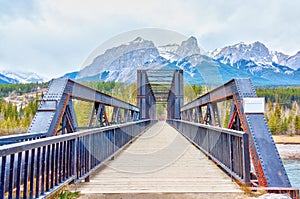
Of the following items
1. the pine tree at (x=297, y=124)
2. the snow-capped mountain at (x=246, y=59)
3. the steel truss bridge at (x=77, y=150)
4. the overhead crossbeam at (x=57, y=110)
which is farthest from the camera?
the snow-capped mountain at (x=246, y=59)

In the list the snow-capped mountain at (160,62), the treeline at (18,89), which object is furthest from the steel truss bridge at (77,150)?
the treeline at (18,89)

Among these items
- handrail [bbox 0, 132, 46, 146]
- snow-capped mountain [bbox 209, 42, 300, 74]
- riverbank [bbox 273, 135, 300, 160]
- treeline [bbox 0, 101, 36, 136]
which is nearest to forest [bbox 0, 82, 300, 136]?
treeline [bbox 0, 101, 36, 136]

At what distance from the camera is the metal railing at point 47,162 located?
2007 mm

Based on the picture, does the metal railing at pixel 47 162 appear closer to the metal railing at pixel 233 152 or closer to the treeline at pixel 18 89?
the metal railing at pixel 233 152

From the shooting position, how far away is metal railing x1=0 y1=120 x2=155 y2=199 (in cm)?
201

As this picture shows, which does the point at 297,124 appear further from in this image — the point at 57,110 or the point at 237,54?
the point at 237,54

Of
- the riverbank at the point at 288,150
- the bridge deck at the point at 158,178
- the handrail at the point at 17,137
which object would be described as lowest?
the riverbank at the point at 288,150

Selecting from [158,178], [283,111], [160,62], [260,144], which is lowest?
[158,178]

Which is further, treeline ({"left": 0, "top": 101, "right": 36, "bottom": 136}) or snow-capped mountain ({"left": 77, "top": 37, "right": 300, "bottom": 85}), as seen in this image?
treeline ({"left": 0, "top": 101, "right": 36, "bottom": 136})

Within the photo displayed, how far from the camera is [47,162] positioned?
262cm

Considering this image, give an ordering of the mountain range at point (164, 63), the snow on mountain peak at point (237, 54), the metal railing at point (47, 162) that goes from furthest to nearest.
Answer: the snow on mountain peak at point (237, 54)
the mountain range at point (164, 63)
the metal railing at point (47, 162)

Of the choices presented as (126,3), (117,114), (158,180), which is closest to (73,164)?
(158,180)

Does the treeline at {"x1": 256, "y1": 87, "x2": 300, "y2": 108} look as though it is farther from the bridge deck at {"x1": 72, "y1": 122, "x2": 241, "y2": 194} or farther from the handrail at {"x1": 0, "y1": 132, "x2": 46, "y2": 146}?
the handrail at {"x1": 0, "y1": 132, "x2": 46, "y2": 146}

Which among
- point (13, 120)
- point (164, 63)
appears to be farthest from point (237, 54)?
point (13, 120)
